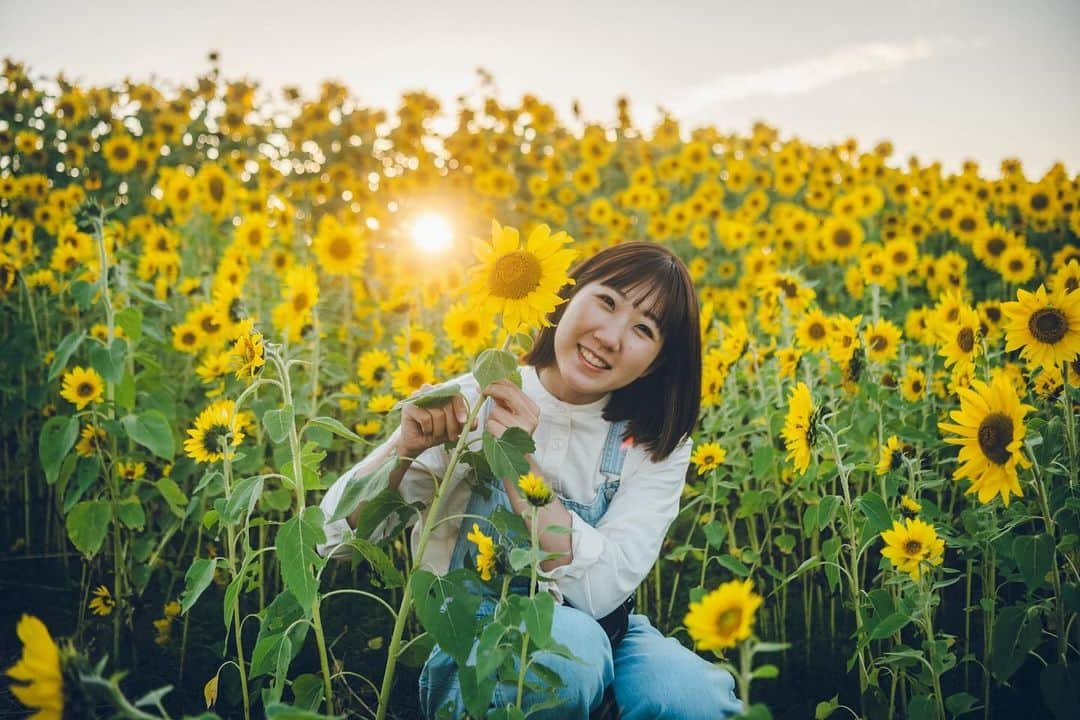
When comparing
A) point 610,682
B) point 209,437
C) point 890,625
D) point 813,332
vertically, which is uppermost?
point 813,332

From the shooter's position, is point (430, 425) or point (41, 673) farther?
point (430, 425)

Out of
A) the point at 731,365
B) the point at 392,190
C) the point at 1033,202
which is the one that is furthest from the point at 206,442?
the point at 1033,202

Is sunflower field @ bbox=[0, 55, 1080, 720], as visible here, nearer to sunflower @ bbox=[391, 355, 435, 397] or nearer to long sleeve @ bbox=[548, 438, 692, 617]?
sunflower @ bbox=[391, 355, 435, 397]

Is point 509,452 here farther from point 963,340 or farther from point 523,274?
point 963,340

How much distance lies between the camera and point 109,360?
2.04 m

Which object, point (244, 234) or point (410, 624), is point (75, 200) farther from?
point (410, 624)

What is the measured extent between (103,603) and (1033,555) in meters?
2.34

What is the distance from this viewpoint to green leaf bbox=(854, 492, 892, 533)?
1.65 meters

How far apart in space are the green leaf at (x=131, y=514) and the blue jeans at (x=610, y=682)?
3.13 feet

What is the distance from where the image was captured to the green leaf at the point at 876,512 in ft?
5.42

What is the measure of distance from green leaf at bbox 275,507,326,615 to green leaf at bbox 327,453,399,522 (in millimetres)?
35

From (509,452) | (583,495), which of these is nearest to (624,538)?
(583,495)

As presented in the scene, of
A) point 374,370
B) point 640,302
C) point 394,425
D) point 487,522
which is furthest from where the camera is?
point 374,370

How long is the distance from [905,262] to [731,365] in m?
1.68
